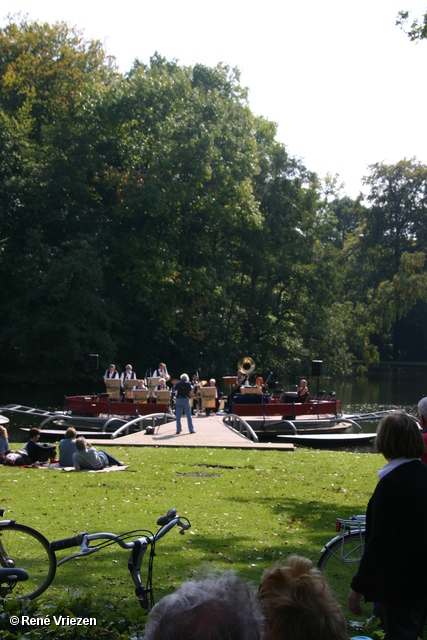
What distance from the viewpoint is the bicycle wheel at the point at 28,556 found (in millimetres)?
5734

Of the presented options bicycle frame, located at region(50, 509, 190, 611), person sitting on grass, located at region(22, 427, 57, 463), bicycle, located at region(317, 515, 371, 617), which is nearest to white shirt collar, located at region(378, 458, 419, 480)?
bicycle, located at region(317, 515, 371, 617)

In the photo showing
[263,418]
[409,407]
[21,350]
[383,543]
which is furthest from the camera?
[21,350]

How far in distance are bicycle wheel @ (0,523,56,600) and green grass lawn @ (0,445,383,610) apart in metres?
0.17

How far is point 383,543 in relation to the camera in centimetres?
394

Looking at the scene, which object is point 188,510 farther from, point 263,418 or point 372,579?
point 263,418

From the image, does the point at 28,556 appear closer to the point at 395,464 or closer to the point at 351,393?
the point at 395,464

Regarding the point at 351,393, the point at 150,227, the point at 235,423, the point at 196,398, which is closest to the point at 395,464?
the point at 235,423

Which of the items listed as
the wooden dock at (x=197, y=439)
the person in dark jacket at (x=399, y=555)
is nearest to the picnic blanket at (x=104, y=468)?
the wooden dock at (x=197, y=439)

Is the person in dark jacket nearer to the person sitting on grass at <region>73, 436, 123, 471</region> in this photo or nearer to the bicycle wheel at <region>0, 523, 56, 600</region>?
the bicycle wheel at <region>0, 523, 56, 600</region>

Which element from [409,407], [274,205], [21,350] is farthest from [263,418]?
[274,205]

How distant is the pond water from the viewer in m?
33.7

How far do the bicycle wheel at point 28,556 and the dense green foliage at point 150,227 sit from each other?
34209 millimetres

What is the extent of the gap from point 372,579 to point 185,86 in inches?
1780

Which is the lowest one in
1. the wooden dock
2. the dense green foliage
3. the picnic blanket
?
the picnic blanket
